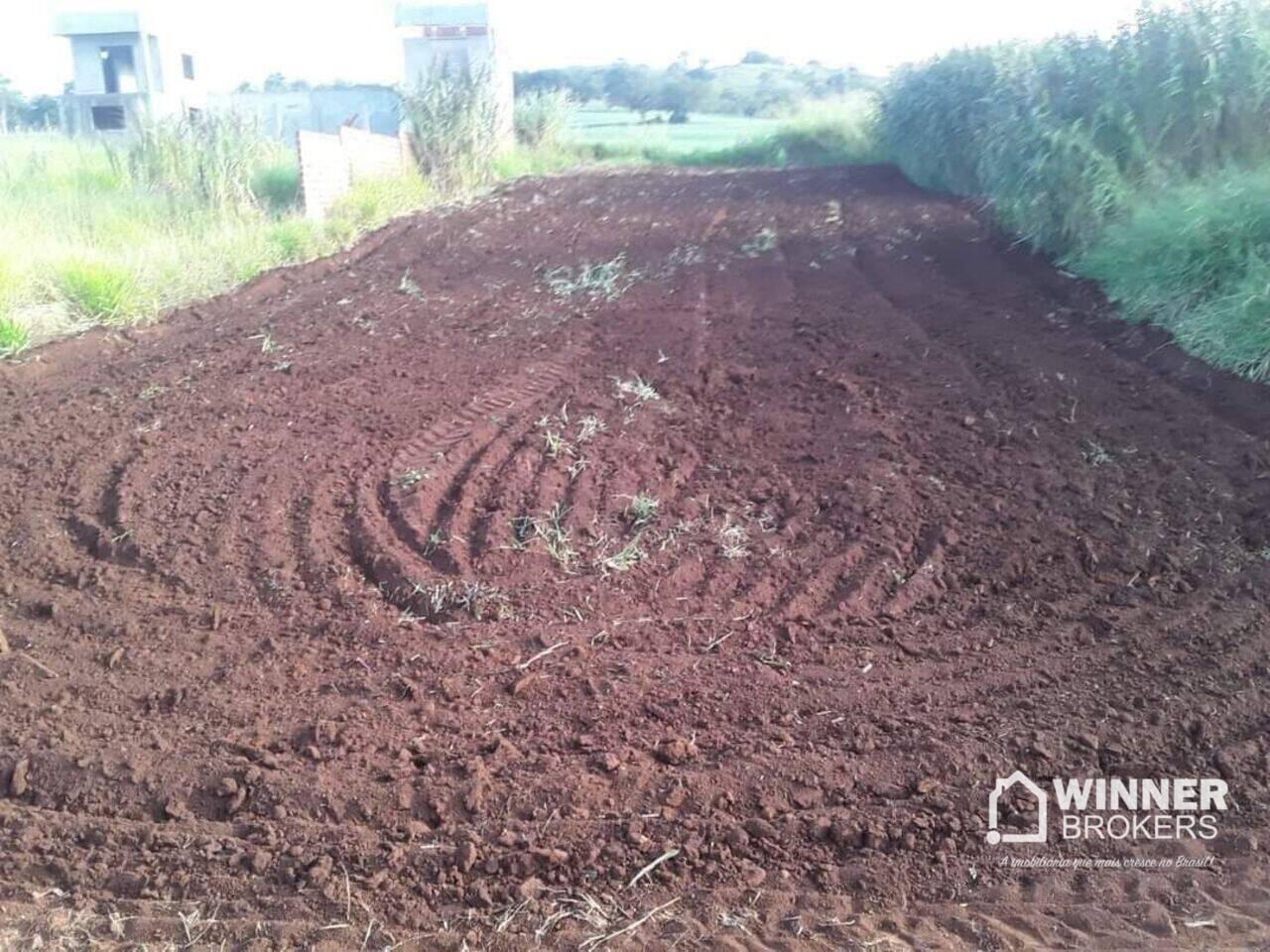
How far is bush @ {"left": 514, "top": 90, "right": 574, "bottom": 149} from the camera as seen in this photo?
19.1 m

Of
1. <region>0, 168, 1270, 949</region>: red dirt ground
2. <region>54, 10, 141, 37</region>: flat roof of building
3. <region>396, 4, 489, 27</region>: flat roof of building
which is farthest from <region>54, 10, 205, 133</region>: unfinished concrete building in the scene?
<region>0, 168, 1270, 949</region>: red dirt ground

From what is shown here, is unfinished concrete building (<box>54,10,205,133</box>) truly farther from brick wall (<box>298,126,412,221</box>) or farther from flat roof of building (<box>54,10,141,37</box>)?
brick wall (<box>298,126,412,221</box>)

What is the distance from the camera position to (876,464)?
4980mm

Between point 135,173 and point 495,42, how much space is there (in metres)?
12.3

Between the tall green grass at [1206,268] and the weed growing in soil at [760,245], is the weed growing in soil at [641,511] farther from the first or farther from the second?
the weed growing in soil at [760,245]

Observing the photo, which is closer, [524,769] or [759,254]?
[524,769]

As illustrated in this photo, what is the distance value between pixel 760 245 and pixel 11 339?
6634 millimetres

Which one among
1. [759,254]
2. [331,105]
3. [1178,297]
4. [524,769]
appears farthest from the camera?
[331,105]

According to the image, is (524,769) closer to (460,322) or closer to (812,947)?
(812,947)

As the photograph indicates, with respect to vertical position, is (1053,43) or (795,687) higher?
(1053,43)

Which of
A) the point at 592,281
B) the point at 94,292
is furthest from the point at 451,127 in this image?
the point at 94,292

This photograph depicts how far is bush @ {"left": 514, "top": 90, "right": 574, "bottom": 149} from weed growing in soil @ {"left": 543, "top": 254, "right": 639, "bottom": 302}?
432 inches

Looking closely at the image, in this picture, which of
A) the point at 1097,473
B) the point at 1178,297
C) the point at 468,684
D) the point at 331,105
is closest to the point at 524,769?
the point at 468,684

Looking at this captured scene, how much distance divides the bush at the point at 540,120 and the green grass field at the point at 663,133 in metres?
0.56
